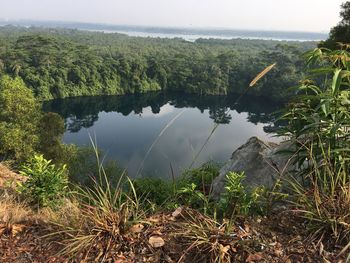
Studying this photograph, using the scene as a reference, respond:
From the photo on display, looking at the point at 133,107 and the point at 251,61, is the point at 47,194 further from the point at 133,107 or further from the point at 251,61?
the point at 251,61

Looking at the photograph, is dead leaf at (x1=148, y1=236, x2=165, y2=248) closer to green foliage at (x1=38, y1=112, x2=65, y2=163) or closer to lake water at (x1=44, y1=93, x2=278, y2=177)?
green foliage at (x1=38, y1=112, x2=65, y2=163)

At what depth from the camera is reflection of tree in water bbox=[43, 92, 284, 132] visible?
44.2 meters

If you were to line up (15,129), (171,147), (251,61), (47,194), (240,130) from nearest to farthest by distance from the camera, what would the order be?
(47,194) < (15,129) < (171,147) < (240,130) < (251,61)

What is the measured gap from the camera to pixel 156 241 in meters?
2.24

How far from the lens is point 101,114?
46.8 m

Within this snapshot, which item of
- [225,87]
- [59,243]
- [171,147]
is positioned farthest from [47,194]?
[225,87]

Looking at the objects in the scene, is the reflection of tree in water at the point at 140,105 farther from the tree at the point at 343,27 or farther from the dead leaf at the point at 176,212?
the dead leaf at the point at 176,212

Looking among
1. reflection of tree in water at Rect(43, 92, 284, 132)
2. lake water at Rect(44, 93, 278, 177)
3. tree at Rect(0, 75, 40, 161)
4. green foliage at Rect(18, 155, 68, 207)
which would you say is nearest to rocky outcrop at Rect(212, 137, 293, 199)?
green foliage at Rect(18, 155, 68, 207)

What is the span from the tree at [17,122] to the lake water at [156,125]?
188 inches

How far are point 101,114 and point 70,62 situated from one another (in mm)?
14377

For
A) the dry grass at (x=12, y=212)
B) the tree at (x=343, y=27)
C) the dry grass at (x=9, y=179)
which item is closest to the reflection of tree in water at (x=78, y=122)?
the tree at (x=343, y=27)

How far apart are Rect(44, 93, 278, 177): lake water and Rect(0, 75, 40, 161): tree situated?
15.7 feet

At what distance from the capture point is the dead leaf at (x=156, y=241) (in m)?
2.21

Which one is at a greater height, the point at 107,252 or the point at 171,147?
the point at 107,252
